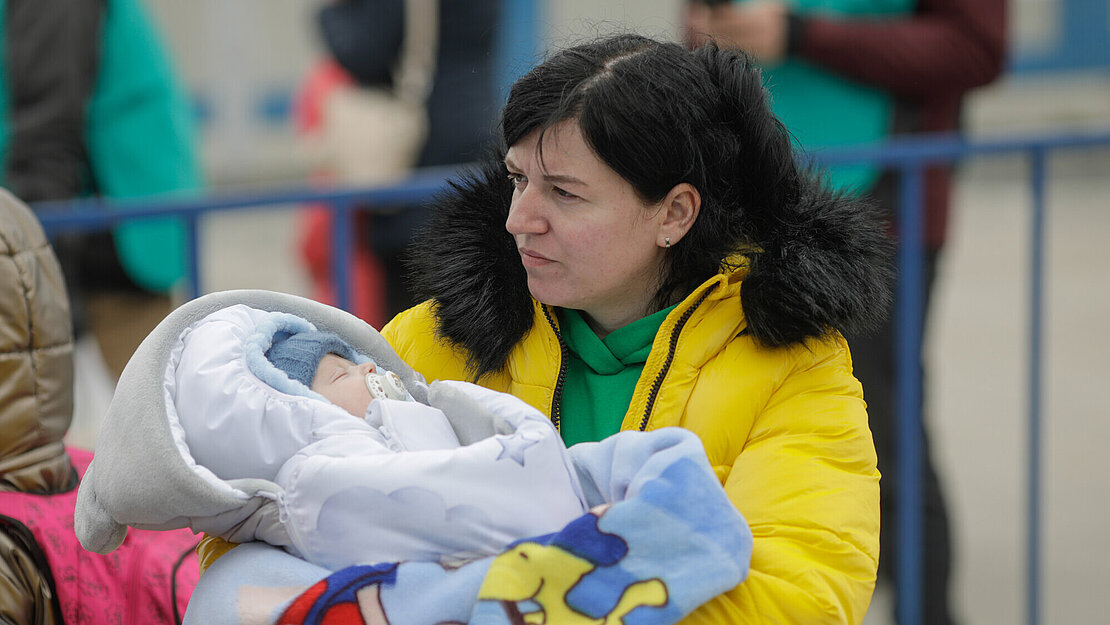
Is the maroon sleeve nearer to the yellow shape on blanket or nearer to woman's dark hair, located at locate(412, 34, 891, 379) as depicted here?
woman's dark hair, located at locate(412, 34, 891, 379)

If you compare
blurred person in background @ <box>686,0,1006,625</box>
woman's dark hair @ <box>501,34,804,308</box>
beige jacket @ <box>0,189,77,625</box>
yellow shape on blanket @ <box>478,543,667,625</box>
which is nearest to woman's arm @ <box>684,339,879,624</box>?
yellow shape on blanket @ <box>478,543,667,625</box>

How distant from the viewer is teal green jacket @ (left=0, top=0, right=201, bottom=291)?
3.48m

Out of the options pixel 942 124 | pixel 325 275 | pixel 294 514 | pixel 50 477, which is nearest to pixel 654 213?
pixel 294 514

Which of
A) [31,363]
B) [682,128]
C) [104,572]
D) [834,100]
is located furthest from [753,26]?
[104,572]

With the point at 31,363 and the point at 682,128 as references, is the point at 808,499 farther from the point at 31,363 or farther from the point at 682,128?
the point at 31,363

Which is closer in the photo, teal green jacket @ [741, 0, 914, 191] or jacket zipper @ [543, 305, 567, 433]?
jacket zipper @ [543, 305, 567, 433]

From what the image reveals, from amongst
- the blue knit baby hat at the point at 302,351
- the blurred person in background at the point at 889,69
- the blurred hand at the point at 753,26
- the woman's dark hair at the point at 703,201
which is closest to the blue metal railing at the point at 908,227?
the blurred person in background at the point at 889,69

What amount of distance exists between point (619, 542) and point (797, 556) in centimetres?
26

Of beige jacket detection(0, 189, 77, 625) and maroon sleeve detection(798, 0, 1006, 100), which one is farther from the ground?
maroon sleeve detection(798, 0, 1006, 100)

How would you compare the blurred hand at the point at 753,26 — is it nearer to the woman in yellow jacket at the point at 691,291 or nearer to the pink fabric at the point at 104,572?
the woman in yellow jacket at the point at 691,291

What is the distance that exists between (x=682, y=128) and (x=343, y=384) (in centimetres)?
58

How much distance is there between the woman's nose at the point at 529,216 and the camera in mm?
1855

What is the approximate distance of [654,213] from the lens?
6.21 feet

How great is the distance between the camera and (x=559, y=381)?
75.8 inches
